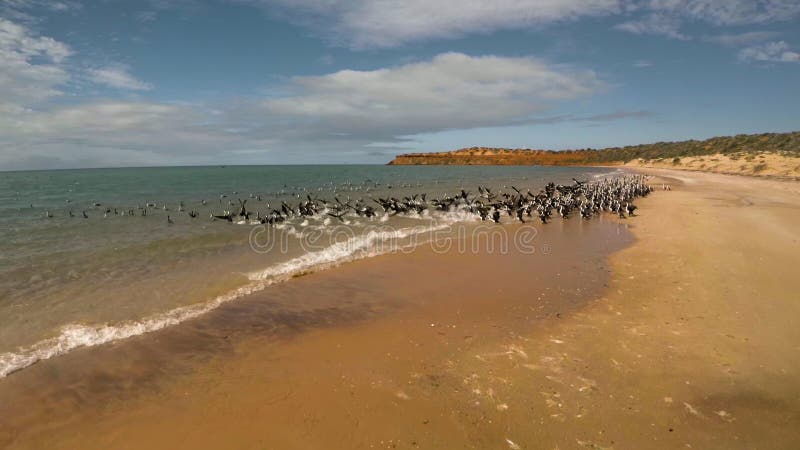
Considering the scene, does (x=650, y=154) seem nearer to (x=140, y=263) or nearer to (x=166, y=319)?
(x=140, y=263)

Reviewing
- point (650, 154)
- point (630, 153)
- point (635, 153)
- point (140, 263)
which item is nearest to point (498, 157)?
point (630, 153)

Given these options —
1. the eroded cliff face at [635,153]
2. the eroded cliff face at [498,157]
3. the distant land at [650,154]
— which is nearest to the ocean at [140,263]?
the distant land at [650,154]

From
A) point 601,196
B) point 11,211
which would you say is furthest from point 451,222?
point 11,211

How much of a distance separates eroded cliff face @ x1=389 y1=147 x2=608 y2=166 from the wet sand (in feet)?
402

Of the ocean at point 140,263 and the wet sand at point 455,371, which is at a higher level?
the ocean at point 140,263

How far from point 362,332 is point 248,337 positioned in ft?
6.94

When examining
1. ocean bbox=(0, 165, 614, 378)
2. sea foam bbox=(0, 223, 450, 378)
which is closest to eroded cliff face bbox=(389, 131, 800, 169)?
ocean bbox=(0, 165, 614, 378)

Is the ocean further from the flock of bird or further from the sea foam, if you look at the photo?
the flock of bird

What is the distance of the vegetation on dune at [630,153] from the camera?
64000 millimetres

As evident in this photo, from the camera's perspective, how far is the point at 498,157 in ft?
496

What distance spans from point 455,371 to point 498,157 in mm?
151660

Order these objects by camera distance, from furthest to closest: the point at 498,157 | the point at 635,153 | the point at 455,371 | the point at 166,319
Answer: the point at 498,157 → the point at 635,153 → the point at 166,319 → the point at 455,371

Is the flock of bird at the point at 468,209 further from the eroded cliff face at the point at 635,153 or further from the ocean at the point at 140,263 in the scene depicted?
the eroded cliff face at the point at 635,153

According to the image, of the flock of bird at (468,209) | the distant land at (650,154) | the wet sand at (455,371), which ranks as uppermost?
the distant land at (650,154)
